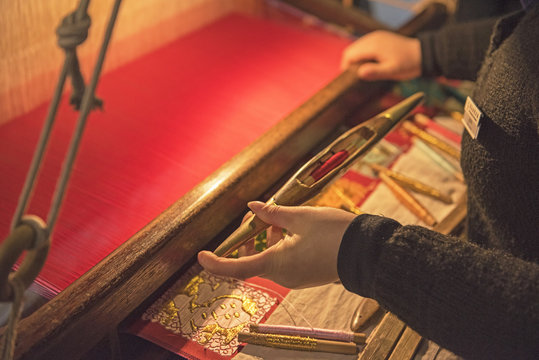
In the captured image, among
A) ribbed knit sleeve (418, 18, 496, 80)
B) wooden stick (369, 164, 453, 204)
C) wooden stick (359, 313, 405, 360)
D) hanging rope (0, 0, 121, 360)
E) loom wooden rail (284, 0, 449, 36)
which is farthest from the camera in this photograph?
loom wooden rail (284, 0, 449, 36)

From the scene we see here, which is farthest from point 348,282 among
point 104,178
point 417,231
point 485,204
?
point 104,178

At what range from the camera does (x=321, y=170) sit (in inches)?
34.3

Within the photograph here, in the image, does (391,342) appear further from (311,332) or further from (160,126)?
(160,126)

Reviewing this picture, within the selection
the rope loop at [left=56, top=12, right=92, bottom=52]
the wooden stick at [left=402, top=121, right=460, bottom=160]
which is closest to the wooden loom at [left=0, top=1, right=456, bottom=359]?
the wooden stick at [left=402, top=121, right=460, bottom=160]

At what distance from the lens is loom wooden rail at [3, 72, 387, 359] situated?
2.22ft

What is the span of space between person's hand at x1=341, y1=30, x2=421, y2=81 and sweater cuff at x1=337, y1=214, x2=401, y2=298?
681 mm

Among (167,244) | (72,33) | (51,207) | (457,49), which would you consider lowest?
(167,244)

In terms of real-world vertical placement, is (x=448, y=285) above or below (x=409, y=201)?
above

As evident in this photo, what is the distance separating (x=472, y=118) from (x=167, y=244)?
532mm

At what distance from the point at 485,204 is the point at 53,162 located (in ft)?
2.71

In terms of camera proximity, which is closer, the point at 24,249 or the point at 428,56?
the point at 24,249

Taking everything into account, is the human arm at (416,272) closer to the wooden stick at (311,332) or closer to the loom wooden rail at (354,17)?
the wooden stick at (311,332)

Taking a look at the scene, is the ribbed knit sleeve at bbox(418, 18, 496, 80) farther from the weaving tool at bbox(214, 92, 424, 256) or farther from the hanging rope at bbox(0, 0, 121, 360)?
the hanging rope at bbox(0, 0, 121, 360)

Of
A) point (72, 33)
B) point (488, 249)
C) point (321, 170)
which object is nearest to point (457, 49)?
point (321, 170)
